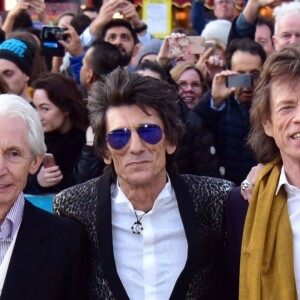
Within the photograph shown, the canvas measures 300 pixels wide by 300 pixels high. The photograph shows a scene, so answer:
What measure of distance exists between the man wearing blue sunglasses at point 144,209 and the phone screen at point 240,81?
1943 millimetres

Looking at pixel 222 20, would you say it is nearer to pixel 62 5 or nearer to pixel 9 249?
pixel 62 5

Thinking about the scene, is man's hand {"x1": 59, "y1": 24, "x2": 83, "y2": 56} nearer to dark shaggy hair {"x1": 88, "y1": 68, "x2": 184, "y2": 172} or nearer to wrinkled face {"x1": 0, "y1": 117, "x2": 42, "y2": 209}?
dark shaggy hair {"x1": 88, "y1": 68, "x2": 184, "y2": 172}

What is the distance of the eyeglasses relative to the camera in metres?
3.09

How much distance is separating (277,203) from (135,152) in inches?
25.1

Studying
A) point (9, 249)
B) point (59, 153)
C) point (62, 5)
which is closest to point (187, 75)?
point (59, 153)

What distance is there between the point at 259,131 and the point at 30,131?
1.00 meters

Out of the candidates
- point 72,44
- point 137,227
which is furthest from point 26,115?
point 72,44

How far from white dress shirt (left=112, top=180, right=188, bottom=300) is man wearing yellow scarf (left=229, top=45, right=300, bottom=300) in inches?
12.6

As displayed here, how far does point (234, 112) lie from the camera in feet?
17.1

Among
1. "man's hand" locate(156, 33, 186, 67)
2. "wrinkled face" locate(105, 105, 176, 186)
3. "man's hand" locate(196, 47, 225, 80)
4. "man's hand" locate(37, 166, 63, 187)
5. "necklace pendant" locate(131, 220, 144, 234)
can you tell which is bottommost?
"man's hand" locate(37, 166, 63, 187)

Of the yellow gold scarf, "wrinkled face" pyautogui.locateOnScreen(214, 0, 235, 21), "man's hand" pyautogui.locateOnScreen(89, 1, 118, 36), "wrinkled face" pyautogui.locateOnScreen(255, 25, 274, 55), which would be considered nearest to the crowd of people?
the yellow gold scarf

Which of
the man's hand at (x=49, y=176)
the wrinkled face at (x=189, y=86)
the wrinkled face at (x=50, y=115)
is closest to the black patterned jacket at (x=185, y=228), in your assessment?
the man's hand at (x=49, y=176)

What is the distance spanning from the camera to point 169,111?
319cm

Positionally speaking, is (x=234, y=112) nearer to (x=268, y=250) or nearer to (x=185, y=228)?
(x=185, y=228)
